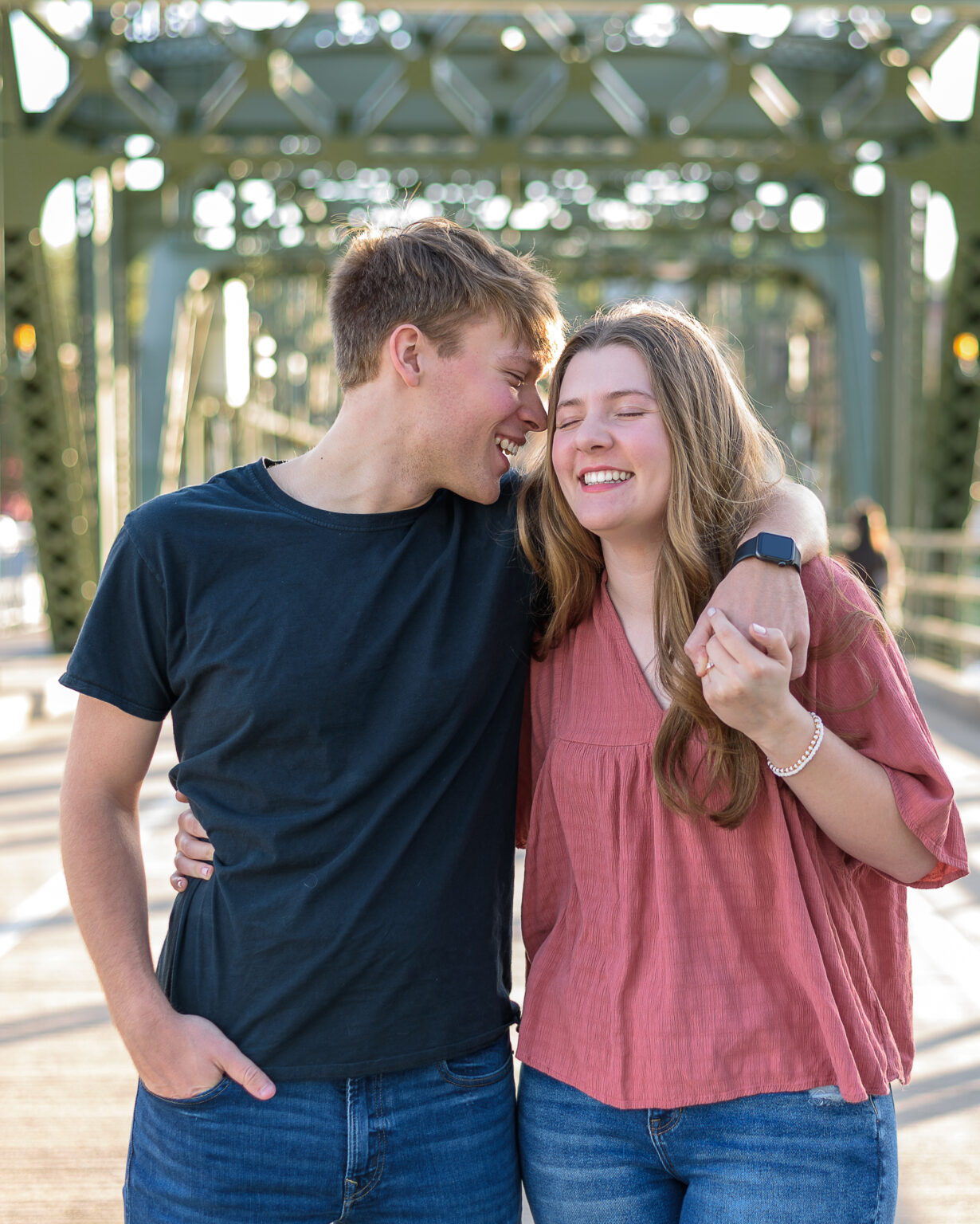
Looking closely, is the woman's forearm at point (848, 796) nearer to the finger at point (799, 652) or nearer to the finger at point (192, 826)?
the finger at point (799, 652)

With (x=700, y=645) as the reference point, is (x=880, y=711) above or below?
below

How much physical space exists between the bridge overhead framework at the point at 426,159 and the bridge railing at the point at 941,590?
19.1 inches

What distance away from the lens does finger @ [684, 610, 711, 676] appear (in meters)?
1.94

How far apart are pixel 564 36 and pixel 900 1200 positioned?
37.4ft

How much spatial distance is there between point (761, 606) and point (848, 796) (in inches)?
12.1

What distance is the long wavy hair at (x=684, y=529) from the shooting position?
6.75 feet

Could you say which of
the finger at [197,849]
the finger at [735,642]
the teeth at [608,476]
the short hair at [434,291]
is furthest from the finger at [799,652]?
the finger at [197,849]

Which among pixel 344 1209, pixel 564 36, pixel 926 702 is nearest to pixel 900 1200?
pixel 344 1209

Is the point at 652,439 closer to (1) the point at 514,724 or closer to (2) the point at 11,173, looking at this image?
(1) the point at 514,724

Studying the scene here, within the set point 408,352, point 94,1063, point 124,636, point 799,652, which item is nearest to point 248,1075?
point 124,636

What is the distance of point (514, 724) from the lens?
7.59 ft

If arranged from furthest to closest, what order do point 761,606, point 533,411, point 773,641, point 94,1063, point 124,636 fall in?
point 94,1063, point 533,411, point 124,636, point 761,606, point 773,641

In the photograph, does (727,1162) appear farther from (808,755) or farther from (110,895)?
(110,895)

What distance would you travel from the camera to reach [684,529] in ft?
7.11
